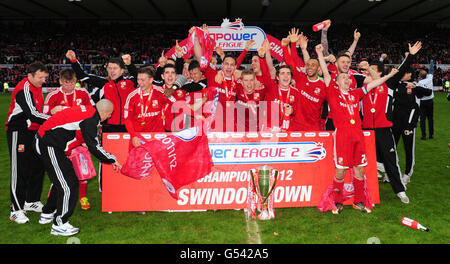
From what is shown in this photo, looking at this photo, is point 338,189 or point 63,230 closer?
point 63,230

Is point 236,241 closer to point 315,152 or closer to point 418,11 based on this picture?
point 315,152

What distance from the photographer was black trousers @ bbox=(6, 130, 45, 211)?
4.71 metres

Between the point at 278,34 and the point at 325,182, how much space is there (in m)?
32.1

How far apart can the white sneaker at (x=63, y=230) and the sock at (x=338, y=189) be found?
365 centimetres

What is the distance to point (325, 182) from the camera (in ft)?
17.0

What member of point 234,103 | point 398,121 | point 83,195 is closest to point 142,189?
point 83,195

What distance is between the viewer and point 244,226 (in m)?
4.51

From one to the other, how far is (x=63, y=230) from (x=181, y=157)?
1.77 meters

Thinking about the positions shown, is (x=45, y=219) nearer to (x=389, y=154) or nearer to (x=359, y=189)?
(x=359, y=189)

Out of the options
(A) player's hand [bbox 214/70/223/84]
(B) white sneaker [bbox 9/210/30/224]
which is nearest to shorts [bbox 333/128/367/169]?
(A) player's hand [bbox 214/70/223/84]

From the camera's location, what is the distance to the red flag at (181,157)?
4684 millimetres

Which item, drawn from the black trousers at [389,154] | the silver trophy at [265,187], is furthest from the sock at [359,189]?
the silver trophy at [265,187]

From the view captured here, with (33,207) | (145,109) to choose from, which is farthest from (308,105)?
(33,207)

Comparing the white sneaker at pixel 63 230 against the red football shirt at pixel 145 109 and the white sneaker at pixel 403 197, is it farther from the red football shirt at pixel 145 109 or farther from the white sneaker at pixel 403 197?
the white sneaker at pixel 403 197
